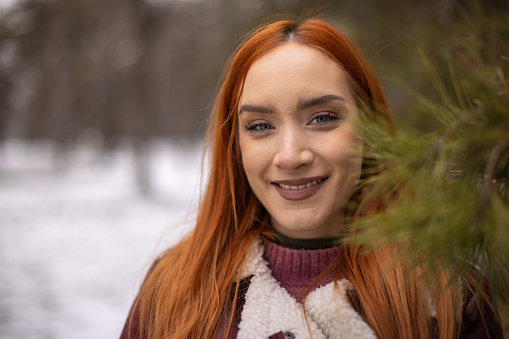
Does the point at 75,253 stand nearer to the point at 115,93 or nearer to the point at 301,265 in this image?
the point at 301,265

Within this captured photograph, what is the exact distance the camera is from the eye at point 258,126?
122 centimetres

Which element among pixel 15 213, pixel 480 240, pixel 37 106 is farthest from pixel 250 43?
pixel 37 106

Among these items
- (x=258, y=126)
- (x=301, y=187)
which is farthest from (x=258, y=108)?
(x=301, y=187)

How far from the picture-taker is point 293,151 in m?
1.11

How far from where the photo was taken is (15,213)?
5422mm

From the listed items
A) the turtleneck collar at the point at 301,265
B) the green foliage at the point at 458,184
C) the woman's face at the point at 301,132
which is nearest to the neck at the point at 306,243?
the turtleneck collar at the point at 301,265

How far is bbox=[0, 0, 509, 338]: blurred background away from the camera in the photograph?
1.85 meters

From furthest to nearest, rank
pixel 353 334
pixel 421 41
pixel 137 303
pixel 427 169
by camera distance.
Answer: pixel 421 41 → pixel 137 303 → pixel 353 334 → pixel 427 169

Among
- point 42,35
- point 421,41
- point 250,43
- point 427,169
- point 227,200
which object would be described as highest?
point 42,35

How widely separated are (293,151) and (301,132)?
0.25ft

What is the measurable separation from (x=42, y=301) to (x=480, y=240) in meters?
3.24

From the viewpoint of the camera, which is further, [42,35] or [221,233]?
[42,35]

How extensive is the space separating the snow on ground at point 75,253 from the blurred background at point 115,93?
16mm

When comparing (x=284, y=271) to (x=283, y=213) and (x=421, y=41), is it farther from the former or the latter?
(x=421, y=41)
